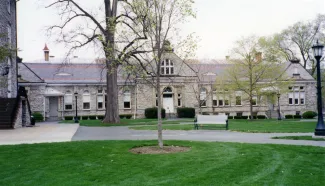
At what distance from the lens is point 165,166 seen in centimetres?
834

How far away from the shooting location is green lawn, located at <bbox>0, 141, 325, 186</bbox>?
23.0ft

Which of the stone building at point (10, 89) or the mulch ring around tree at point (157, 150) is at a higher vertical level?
the stone building at point (10, 89)

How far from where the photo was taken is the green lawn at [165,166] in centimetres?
702

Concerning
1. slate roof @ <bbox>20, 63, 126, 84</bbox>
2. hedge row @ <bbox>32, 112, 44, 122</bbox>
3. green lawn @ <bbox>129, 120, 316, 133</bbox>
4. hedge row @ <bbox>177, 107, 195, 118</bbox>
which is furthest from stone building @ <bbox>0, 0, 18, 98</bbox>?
hedge row @ <bbox>177, 107, 195, 118</bbox>

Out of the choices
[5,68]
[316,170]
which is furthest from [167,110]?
[316,170]

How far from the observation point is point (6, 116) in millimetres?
22984

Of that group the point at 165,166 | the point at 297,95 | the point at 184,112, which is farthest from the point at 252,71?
the point at 165,166

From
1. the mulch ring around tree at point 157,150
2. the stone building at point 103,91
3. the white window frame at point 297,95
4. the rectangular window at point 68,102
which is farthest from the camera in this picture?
the white window frame at point 297,95

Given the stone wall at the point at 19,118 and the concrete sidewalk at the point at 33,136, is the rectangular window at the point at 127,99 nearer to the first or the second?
the stone wall at the point at 19,118

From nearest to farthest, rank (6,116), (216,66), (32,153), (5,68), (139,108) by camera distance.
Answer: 1. (32,153)
2. (6,116)
3. (5,68)
4. (139,108)
5. (216,66)

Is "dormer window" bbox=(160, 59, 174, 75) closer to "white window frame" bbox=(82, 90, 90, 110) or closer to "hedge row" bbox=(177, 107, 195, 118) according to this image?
"hedge row" bbox=(177, 107, 195, 118)

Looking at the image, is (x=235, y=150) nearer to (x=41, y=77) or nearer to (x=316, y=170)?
(x=316, y=170)

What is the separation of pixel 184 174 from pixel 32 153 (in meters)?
5.54

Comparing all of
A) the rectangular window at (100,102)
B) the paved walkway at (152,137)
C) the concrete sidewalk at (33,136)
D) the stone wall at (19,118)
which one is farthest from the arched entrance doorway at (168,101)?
the paved walkway at (152,137)
